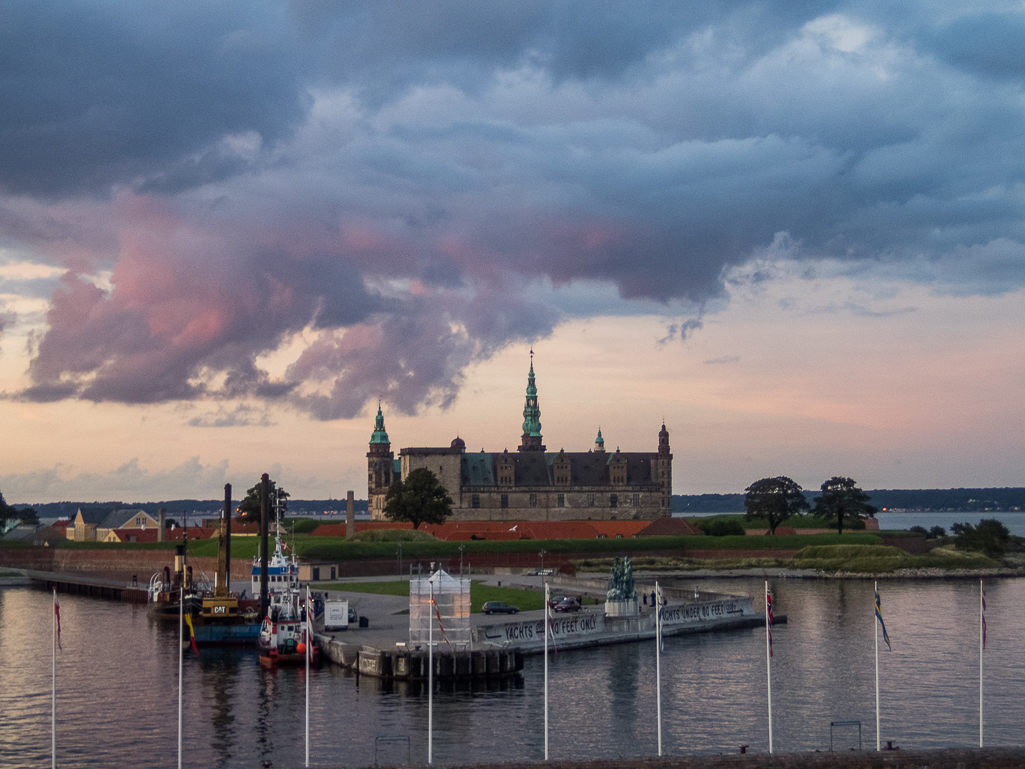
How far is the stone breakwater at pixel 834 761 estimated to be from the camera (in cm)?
2833

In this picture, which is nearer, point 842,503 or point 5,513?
point 842,503

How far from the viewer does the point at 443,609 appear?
52.0 m

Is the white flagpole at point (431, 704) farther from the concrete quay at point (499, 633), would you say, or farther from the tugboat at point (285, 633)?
the tugboat at point (285, 633)

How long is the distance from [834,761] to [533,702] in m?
18.8

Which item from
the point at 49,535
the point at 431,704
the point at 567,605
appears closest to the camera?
the point at 431,704

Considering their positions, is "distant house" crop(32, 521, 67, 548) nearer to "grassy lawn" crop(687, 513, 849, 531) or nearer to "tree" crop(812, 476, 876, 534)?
"grassy lawn" crop(687, 513, 849, 531)

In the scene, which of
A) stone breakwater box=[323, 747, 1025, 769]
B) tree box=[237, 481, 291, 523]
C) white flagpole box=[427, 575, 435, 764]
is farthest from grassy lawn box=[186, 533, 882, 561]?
stone breakwater box=[323, 747, 1025, 769]

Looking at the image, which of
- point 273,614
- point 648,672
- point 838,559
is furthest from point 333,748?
point 838,559

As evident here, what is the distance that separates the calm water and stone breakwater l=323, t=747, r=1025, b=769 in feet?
23.4

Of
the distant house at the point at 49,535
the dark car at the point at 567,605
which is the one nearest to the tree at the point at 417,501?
the distant house at the point at 49,535

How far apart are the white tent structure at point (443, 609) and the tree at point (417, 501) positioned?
268ft

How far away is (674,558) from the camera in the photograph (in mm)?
130000

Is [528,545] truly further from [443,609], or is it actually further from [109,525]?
[443,609]

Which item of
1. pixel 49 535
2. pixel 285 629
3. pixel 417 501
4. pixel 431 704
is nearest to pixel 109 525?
pixel 49 535
